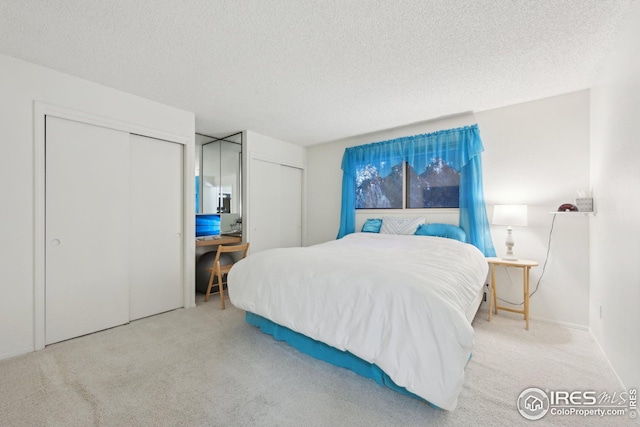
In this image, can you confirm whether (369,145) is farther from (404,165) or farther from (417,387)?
(417,387)

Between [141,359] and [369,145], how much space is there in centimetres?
369

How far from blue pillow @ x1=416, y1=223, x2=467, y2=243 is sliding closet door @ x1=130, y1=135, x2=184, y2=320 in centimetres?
304

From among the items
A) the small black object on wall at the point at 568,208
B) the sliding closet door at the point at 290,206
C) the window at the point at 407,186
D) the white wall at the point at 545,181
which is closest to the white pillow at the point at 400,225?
the window at the point at 407,186

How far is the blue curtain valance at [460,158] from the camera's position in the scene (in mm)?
3166

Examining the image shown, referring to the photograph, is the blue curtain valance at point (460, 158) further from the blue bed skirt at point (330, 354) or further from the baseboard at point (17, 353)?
the baseboard at point (17, 353)

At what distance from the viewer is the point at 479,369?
1929 mm

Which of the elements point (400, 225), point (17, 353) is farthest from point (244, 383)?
point (400, 225)

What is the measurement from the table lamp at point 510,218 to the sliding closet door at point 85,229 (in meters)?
3.94

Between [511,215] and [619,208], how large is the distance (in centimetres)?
96

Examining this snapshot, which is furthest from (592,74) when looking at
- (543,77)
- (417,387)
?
(417,387)

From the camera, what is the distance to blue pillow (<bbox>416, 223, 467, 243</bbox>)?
3.10 m

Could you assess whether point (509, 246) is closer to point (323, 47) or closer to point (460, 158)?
point (460, 158)

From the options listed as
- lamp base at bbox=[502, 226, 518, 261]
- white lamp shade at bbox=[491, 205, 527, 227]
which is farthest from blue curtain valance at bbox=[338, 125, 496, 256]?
white lamp shade at bbox=[491, 205, 527, 227]

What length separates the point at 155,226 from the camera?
3.03 meters
